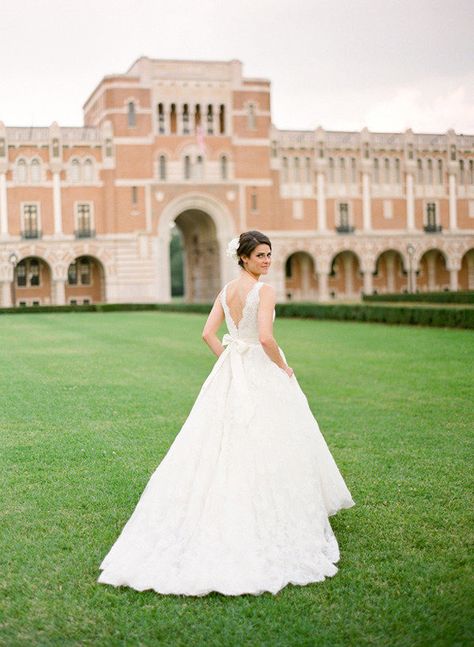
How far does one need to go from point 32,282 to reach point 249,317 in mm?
45311

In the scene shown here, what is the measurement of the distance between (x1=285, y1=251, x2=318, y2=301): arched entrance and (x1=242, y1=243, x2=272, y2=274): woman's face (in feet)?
155

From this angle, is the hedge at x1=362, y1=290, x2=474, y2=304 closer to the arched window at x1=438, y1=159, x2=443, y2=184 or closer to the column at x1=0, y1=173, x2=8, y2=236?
the arched window at x1=438, y1=159, x2=443, y2=184

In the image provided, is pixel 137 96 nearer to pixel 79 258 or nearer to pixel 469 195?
pixel 79 258

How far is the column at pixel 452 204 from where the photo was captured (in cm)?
5444

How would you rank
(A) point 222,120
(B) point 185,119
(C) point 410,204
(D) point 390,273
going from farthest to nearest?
1. (D) point 390,273
2. (C) point 410,204
3. (A) point 222,120
4. (B) point 185,119

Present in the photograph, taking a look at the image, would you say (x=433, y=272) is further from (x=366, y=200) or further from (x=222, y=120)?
(x=222, y=120)

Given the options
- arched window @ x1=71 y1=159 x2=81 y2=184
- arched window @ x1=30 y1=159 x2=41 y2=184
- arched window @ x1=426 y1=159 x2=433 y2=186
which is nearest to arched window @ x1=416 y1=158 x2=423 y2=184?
arched window @ x1=426 y1=159 x2=433 y2=186

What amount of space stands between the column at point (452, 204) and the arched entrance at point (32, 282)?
2570cm

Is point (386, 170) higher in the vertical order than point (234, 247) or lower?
higher

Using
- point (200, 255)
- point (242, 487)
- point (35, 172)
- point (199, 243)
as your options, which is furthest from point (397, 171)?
point (242, 487)

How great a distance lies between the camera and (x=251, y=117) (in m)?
49.6

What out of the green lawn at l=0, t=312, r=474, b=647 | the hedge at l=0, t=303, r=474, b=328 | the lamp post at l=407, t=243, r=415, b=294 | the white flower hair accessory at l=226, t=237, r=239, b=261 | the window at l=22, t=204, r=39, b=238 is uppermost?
the window at l=22, t=204, r=39, b=238

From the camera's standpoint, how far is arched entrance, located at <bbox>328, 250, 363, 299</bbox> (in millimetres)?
52844

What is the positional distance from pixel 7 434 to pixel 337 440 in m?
3.36
